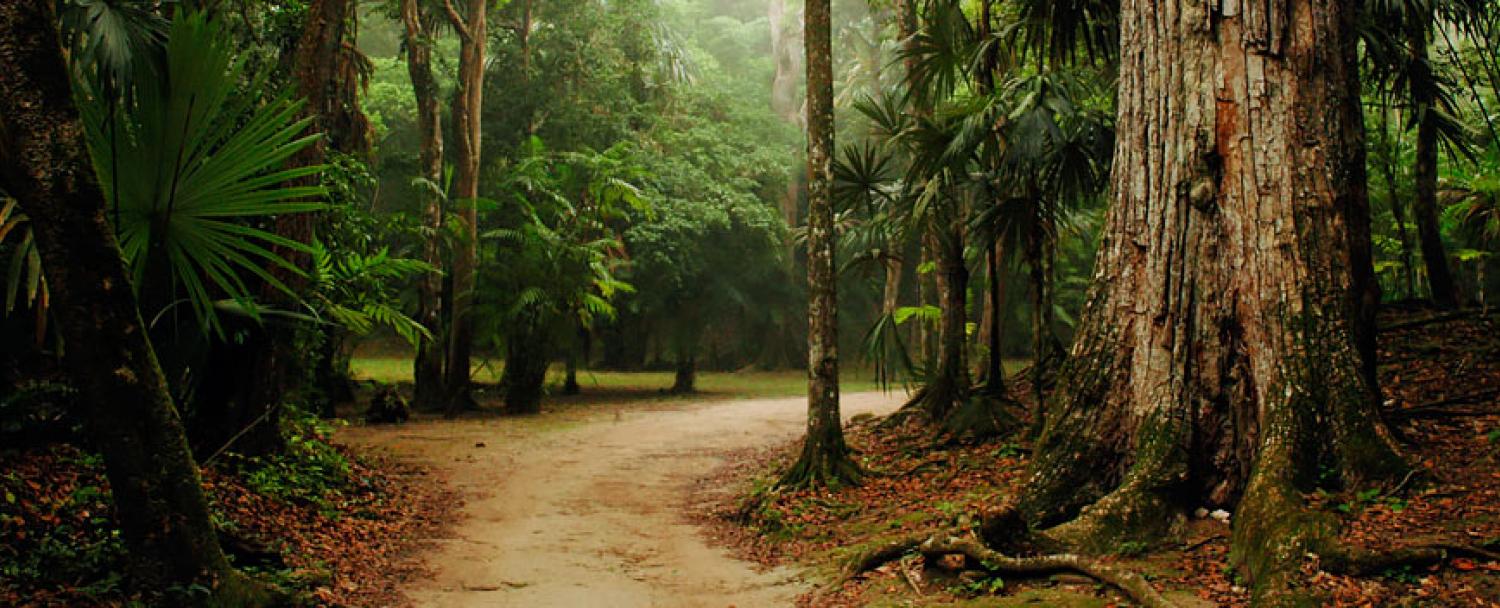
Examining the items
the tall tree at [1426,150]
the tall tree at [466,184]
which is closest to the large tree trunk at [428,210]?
the tall tree at [466,184]

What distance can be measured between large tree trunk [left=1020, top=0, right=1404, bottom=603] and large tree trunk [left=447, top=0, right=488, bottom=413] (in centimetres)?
1299

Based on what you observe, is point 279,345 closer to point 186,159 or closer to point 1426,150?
point 186,159

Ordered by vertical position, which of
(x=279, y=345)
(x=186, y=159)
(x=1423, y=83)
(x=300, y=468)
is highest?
(x=1423, y=83)

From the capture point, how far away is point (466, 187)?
1745 cm

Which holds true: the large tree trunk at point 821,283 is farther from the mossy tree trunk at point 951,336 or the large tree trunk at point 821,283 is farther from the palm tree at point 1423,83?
the palm tree at point 1423,83

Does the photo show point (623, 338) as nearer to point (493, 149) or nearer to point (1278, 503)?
point (493, 149)

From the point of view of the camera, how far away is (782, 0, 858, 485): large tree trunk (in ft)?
30.9

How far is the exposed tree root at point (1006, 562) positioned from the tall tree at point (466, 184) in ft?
39.9

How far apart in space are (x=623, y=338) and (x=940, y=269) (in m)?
19.4

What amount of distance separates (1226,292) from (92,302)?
5443 mm

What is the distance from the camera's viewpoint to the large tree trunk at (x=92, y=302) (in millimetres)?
4082

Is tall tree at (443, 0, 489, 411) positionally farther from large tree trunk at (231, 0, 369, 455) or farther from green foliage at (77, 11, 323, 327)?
green foliage at (77, 11, 323, 327)

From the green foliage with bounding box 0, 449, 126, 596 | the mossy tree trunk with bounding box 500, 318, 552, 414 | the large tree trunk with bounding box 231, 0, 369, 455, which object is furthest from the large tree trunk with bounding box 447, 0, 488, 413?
the green foliage with bounding box 0, 449, 126, 596

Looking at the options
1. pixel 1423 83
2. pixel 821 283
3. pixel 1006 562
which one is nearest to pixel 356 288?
pixel 821 283
